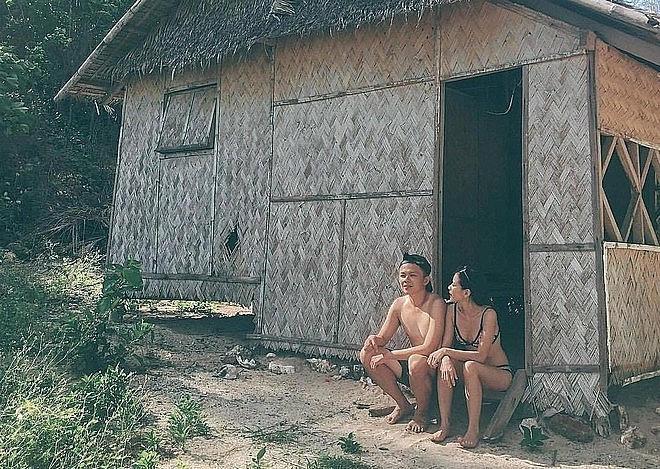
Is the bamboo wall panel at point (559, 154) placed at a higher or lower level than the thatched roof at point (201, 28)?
lower

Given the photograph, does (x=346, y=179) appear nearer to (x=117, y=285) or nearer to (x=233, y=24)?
(x=233, y=24)

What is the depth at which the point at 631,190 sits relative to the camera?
21.0ft

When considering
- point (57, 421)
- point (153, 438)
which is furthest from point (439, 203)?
point (57, 421)

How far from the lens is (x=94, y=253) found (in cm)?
A: 1371

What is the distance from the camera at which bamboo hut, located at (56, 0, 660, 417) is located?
5.52 m

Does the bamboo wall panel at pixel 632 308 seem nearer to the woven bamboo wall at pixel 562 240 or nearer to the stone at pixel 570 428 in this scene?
the woven bamboo wall at pixel 562 240

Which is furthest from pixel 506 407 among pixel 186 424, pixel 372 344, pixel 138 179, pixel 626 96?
pixel 138 179

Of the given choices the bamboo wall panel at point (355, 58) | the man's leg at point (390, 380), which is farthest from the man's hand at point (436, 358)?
the bamboo wall panel at point (355, 58)

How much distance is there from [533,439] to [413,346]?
4.03 ft

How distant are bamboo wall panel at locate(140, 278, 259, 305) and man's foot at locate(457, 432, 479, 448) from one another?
3.49 metres

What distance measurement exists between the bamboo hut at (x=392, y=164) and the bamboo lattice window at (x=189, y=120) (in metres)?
0.03

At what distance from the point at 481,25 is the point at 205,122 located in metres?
3.97

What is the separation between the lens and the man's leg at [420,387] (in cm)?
534

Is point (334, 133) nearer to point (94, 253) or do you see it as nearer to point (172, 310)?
point (172, 310)
